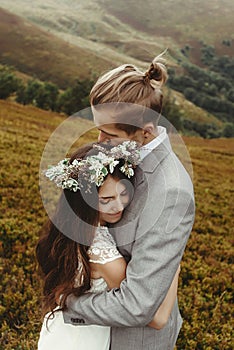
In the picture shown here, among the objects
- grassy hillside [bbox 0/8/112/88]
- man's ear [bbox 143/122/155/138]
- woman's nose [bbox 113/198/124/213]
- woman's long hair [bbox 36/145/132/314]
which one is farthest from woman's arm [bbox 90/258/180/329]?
grassy hillside [bbox 0/8/112/88]

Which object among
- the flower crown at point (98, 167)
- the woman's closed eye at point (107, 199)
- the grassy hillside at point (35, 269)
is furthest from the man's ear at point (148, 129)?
the grassy hillside at point (35, 269)

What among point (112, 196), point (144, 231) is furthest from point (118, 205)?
point (144, 231)

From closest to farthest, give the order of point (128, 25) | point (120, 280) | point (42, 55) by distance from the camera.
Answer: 1. point (120, 280)
2. point (42, 55)
3. point (128, 25)

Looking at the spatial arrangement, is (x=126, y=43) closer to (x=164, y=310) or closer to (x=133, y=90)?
(x=133, y=90)

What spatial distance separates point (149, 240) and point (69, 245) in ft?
2.04

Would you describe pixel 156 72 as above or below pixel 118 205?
above

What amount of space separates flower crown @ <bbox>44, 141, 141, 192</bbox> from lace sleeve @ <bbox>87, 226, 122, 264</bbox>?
313 mm

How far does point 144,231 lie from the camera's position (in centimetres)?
266

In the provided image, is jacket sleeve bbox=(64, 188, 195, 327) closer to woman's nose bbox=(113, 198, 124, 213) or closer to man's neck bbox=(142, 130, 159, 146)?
woman's nose bbox=(113, 198, 124, 213)

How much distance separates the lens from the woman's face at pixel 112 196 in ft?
9.13

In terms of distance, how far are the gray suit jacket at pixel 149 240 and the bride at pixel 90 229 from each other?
8 centimetres

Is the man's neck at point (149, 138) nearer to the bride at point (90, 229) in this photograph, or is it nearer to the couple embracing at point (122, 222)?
the couple embracing at point (122, 222)

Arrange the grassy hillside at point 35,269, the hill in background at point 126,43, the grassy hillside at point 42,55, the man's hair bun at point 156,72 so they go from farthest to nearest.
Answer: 1. the grassy hillside at point 42,55
2. the hill in background at point 126,43
3. the grassy hillside at point 35,269
4. the man's hair bun at point 156,72

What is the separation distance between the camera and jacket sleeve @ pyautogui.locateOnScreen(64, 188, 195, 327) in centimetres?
260
